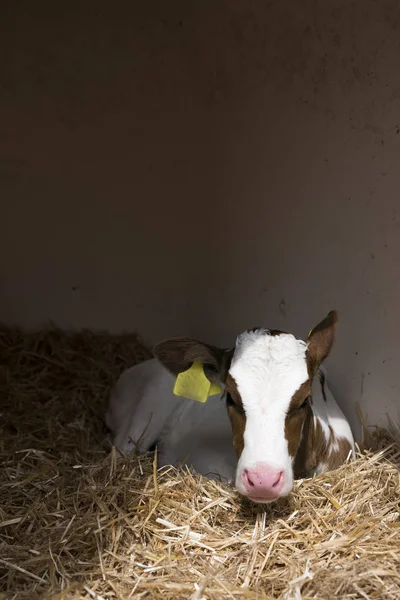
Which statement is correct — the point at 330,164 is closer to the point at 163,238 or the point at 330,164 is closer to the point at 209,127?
the point at 209,127

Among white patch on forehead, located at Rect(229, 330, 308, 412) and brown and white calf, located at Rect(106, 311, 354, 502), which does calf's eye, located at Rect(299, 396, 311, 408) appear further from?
white patch on forehead, located at Rect(229, 330, 308, 412)

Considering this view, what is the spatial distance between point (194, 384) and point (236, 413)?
15.7 inches

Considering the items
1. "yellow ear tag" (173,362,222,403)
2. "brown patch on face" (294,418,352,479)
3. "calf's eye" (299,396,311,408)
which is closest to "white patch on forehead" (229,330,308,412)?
"calf's eye" (299,396,311,408)

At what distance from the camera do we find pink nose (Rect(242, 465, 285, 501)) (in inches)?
123

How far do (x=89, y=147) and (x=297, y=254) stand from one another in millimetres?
2248

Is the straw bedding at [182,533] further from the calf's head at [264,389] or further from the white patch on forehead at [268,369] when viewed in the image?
the white patch on forehead at [268,369]

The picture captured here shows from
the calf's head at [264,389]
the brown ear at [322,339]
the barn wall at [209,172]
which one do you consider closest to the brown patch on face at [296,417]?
the calf's head at [264,389]

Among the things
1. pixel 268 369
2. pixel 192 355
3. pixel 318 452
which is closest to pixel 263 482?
pixel 268 369

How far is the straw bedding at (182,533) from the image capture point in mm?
2891

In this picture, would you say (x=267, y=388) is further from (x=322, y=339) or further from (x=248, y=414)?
(x=322, y=339)

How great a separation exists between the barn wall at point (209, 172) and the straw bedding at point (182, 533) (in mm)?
873

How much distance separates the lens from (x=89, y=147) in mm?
5977

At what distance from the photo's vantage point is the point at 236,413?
354cm

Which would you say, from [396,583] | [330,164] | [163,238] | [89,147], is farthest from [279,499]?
[89,147]
